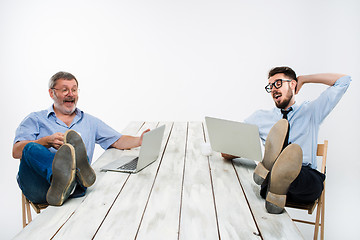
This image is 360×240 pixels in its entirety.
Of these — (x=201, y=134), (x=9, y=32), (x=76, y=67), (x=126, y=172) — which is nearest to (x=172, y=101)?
(x=76, y=67)

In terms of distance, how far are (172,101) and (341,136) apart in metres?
2.32

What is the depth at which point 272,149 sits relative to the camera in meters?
1.52

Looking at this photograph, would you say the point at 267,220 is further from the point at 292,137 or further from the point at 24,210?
the point at 24,210

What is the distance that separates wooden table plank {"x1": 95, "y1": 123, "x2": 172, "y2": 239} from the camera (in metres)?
1.14

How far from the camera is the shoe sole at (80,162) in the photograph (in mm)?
1452

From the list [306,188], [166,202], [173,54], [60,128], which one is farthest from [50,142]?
[173,54]

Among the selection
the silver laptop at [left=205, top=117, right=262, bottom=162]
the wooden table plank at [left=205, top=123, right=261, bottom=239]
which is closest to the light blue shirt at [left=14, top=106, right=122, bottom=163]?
the silver laptop at [left=205, top=117, right=262, bottom=162]

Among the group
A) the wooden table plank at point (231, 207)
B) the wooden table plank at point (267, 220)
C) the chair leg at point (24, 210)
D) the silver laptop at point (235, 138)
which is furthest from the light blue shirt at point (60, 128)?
the wooden table plank at point (267, 220)

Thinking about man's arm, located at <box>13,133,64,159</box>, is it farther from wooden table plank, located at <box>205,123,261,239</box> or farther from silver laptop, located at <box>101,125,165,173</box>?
wooden table plank, located at <box>205,123,261,239</box>

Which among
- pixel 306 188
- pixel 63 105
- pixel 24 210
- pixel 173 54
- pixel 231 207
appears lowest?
pixel 24 210

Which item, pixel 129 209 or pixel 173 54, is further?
pixel 173 54

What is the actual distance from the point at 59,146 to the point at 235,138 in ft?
3.36

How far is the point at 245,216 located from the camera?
126 cm

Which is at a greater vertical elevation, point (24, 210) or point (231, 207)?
point (231, 207)
